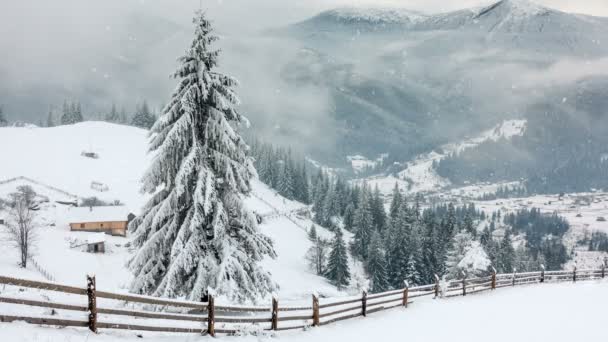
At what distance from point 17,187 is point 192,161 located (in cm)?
7323

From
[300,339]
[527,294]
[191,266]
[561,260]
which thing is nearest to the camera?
[300,339]

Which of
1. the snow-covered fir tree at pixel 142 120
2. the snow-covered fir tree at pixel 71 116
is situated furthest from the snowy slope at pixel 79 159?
the snow-covered fir tree at pixel 71 116

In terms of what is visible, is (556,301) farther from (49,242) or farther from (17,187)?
(17,187)

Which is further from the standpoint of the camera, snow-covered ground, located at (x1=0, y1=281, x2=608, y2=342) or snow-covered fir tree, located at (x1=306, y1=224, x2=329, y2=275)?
snow-covered fir tree, located at (x1=306, y1=224, x2=329, y2=275)

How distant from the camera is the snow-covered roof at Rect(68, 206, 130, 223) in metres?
68.6

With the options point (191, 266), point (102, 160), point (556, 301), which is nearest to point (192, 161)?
point (191, 266)

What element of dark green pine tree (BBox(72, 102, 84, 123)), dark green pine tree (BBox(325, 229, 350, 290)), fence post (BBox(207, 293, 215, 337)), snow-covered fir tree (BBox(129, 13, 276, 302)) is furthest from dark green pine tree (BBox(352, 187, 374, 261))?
dark green pine tree (BBox(72, 102, 84, 123))

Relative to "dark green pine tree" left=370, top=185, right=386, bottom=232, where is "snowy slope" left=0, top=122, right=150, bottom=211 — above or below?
above

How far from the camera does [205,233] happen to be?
16.7 m

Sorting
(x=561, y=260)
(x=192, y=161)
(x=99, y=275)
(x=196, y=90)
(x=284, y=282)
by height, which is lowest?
(x=561, y=260)

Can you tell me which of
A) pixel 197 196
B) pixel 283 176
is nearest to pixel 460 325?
pixel 197 196

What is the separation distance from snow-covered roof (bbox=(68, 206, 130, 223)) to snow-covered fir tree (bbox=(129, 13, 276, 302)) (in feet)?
194

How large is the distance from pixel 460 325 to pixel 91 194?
82475 millimetres

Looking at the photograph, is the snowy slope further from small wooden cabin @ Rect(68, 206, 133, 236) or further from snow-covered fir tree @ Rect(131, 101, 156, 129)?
snow-covered fir tree @ Rect(131, 101, 156, 129)
